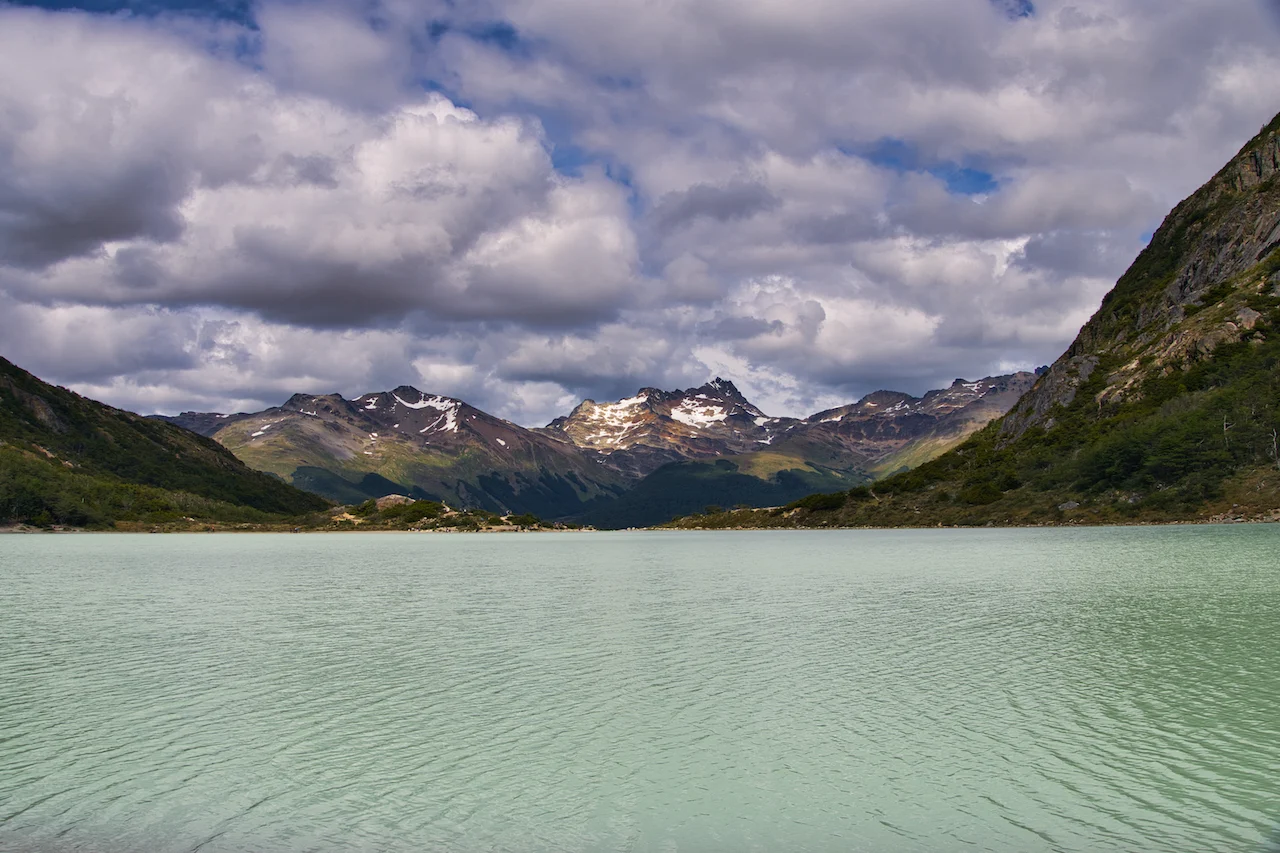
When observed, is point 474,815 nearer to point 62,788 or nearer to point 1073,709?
A: point 62,788

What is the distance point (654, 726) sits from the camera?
1296 inches

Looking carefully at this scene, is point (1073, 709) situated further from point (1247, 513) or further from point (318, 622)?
point (1247, 513)

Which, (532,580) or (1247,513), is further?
(1247,513)

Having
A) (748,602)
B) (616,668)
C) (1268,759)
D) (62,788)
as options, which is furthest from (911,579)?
(62,788)

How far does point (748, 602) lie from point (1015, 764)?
49.4 m

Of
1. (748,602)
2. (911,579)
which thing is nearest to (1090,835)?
(748,602)

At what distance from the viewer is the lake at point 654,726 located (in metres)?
22.5

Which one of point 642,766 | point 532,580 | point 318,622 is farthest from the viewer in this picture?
point 532,580

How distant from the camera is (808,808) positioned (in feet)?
78.2

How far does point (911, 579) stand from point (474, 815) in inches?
3163

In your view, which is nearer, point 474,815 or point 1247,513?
point 474,815

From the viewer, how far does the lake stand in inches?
885

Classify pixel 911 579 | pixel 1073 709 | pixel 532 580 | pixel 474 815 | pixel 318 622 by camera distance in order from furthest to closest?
pixel 532 580
pixel 911 579
pixel 318 622
pixel 1073 709
pixel 474 815

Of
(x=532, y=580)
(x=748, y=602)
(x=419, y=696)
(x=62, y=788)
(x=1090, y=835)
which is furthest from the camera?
(x=532, y=580)
